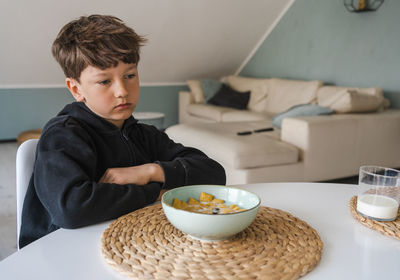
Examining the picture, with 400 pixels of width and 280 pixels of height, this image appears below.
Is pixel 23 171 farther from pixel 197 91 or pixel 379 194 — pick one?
pixel 197 91

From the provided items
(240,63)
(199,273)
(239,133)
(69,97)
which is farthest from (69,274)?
(240,63)

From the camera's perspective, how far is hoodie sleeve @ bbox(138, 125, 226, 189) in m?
0.92

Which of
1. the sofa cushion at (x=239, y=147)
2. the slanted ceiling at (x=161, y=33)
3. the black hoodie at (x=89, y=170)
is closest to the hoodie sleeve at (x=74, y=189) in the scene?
the black hoodie at (x=89, y=170)

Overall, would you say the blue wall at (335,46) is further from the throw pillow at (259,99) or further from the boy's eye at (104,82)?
the boy's eye at (104,82)

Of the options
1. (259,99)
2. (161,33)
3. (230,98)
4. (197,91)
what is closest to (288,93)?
(259,99)

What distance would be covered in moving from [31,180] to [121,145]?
0.23m

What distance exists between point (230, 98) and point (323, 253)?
434cm

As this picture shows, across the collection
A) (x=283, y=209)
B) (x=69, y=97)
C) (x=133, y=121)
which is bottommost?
(x=69, y=97)

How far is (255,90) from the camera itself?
4773mm

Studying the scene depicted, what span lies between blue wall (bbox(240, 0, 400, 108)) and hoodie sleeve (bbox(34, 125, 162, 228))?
338 cm

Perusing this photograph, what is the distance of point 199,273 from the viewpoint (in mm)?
531

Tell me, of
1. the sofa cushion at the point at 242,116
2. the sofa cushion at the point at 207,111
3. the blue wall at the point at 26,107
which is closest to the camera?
the sofa cushion at the point at 242,116

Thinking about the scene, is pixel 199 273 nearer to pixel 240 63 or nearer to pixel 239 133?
pixel 239 133

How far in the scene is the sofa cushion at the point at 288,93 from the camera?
3953 mm
